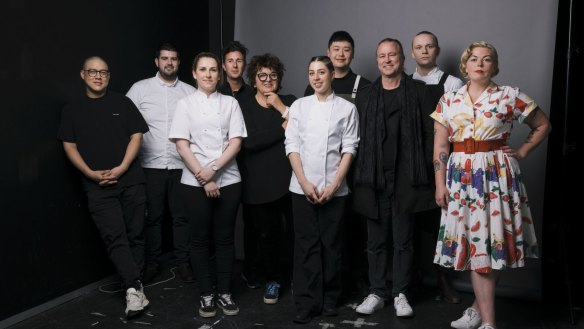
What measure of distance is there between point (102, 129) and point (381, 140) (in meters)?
1.71

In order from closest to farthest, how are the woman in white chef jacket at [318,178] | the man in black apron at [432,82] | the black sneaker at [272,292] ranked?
the woman in white chef jacket at [318,178] < the man in black apron at [432,82] < the black sneaker at [272,292]

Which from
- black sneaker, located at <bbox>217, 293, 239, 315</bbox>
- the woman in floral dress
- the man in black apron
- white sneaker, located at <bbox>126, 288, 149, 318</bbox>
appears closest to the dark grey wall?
the man in black apron

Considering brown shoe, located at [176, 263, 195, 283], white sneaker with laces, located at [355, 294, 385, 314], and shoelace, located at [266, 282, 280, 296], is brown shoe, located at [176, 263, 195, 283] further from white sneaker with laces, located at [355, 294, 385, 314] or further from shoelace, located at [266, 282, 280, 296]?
white sneaker with laces, located at [355, 294, 385, 314]

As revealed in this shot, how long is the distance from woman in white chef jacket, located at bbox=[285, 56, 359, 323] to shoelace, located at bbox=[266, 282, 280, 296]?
1.04 feet

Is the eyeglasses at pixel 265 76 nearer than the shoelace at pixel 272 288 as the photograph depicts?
Yes

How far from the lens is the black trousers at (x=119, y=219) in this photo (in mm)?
3238

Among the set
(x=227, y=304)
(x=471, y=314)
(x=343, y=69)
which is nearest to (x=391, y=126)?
(x=343, y=69)

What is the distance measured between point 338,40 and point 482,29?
38.7 inches

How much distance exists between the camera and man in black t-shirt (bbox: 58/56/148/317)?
10.7 ft

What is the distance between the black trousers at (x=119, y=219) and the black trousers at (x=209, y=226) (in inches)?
17.1

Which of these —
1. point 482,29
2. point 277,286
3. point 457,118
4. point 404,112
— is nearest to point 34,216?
point 277,286

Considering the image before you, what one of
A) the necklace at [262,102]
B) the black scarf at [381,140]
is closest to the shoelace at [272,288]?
the black scarf at [381,140]

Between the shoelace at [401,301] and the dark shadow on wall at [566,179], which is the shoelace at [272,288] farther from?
the dark shadow on wall at [566,179]

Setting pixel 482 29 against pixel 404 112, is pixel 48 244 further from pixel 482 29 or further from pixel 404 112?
pixel 482 29
